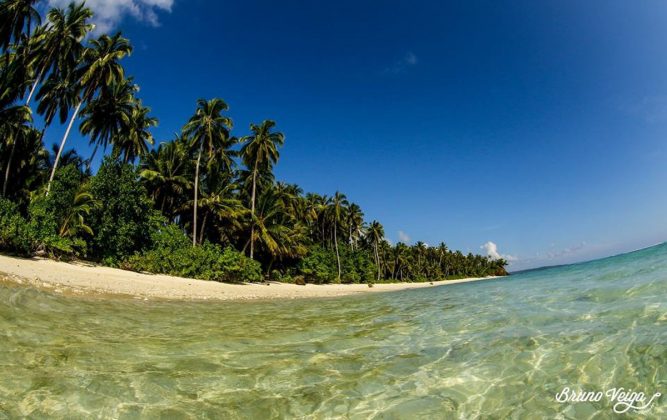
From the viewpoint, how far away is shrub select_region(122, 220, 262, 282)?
26.1m

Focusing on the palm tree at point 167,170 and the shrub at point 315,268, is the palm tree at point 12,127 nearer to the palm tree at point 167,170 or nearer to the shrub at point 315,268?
the palm tree at point 167,170

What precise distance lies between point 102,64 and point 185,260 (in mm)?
18643

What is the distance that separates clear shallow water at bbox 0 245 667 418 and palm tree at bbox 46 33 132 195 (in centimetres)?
2901

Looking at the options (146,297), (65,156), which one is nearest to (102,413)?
(146,297)

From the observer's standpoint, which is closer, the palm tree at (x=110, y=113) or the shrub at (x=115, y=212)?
the shrub at (x=115, y=212)

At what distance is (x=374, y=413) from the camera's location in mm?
4215

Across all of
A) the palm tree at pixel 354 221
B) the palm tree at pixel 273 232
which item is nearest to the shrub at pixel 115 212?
the palm tree at pixel 273 232

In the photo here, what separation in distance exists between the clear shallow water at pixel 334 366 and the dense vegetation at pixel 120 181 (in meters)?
17.8

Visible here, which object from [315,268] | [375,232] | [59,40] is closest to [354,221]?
[375,232]

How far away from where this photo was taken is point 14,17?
1127 inches

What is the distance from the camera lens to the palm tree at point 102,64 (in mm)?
31281

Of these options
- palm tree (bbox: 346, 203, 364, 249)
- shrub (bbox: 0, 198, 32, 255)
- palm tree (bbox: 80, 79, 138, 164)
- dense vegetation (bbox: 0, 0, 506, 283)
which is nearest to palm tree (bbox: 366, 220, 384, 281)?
palm tree (bbox: 346, 203, 364, 249)
